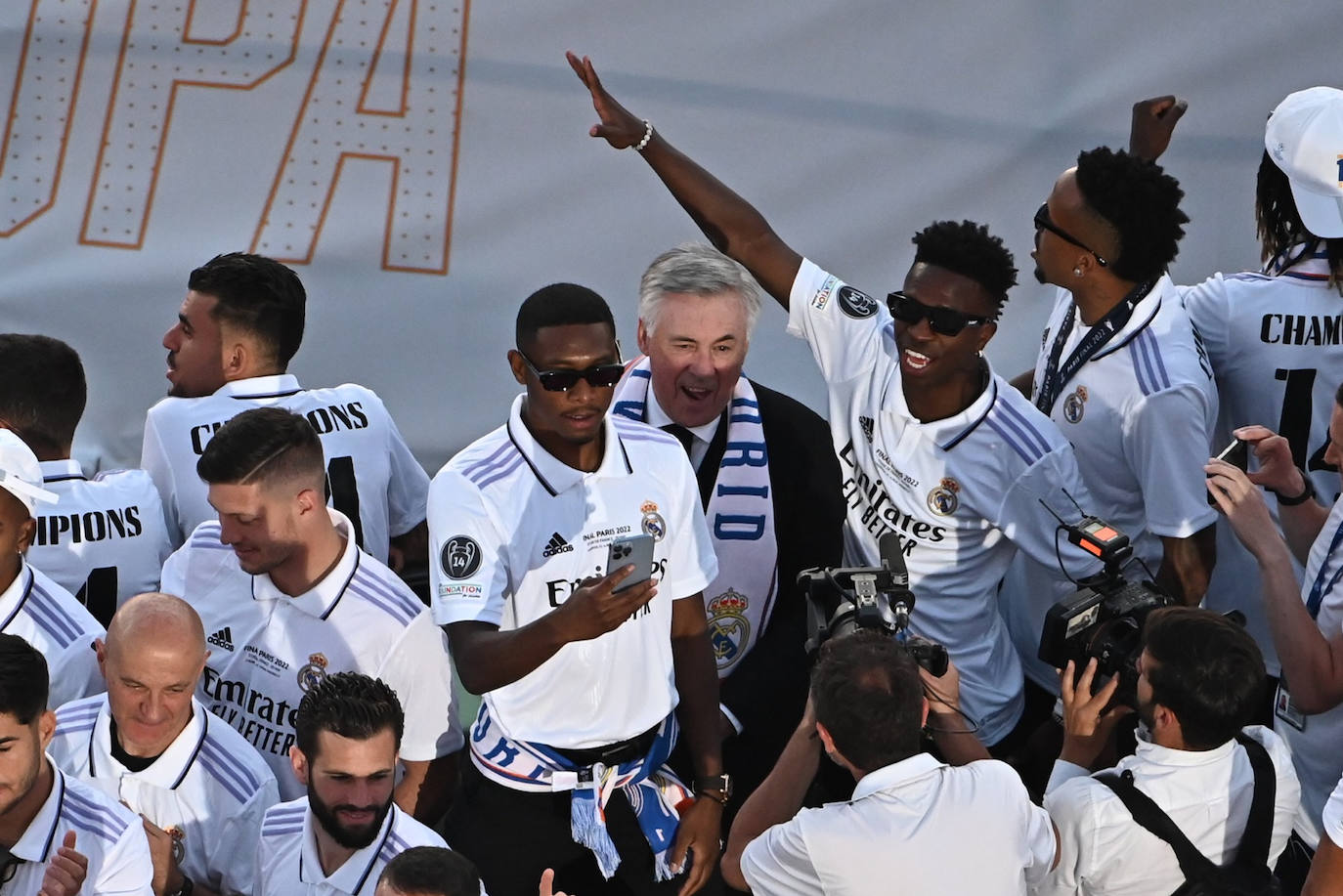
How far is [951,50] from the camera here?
4512 millimetres

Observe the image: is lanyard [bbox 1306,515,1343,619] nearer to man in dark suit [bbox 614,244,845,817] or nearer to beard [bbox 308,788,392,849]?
man in dark suit [bbox 614,244,845,817]

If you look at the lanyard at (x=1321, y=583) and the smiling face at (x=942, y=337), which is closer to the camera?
the lanyard at (x=1321, y=583)

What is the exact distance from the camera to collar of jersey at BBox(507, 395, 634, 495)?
3.06 m

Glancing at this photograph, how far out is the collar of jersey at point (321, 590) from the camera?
10.6 ft

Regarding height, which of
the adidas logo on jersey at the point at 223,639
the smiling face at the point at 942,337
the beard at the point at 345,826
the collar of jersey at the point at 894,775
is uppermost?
the smiling face at the point at 942,337

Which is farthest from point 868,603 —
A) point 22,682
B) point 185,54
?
point 185,54

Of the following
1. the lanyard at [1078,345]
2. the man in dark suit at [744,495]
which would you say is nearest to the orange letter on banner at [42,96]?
the man in dark suit at [744,495]

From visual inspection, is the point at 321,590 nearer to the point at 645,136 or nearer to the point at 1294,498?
the point at 645,136

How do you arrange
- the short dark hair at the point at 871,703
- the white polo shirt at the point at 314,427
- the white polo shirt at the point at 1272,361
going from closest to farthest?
1. the short dark hair at the point at 871,703
2. the white polo shirt at the point at 1272,361
3. the white polo shirt at the point at 314,427

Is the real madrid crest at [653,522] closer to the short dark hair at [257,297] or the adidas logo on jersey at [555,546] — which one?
the adidas logo on jersey at [555,546]

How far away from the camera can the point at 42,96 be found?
177 inches

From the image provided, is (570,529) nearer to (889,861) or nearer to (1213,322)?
(889,861)

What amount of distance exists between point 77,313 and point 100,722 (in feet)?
6.02

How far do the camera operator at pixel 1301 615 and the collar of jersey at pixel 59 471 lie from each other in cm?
239
